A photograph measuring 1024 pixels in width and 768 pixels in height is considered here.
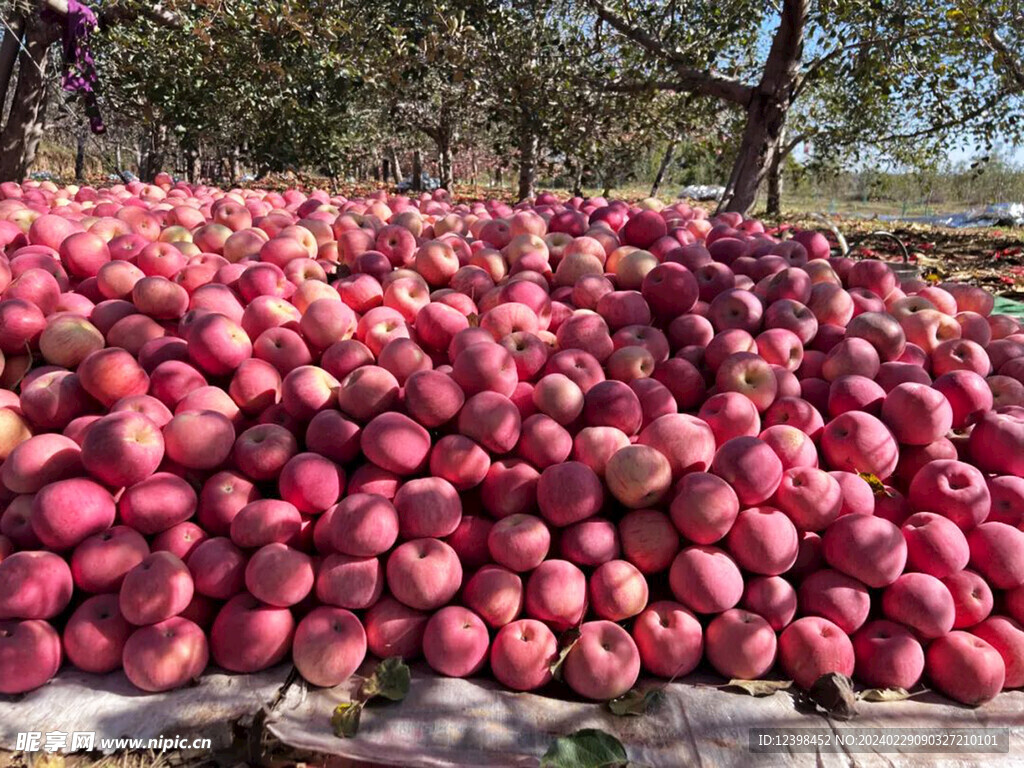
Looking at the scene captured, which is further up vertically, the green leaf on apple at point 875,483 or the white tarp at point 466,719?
the green leaf on apple at point 875,483

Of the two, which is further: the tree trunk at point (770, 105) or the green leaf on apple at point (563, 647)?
the tree trunk at point (770, 105)

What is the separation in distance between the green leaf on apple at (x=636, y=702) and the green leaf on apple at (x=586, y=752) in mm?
105

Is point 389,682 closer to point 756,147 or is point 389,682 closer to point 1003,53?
point 756,147

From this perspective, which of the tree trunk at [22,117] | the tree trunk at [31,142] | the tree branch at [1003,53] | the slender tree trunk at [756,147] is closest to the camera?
the tree branch at [1003,53]

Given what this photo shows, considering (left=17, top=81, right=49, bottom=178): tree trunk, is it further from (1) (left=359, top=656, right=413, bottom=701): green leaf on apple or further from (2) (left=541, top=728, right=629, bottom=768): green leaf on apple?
(2) (left=541, top=728, right=629, bottom=768): green leaf on apple

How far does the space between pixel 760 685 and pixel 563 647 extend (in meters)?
0.51

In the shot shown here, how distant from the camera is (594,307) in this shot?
2.81 meters

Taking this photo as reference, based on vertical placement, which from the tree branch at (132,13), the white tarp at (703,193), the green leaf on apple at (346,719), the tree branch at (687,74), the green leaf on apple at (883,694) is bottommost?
the green leaf on apple at (883,694)

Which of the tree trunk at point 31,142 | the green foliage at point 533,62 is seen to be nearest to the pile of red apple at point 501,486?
the green foliage at point 533,62

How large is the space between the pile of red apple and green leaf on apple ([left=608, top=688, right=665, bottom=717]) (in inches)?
1.0

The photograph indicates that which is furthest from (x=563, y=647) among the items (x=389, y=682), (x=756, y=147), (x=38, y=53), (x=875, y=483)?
(x=38, y=53)

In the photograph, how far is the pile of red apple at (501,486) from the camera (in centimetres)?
178

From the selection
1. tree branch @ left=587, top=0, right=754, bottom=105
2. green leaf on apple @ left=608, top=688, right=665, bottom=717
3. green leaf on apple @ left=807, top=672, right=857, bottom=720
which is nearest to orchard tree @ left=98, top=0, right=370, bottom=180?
tree branch @ left=587, top=0, right=754, bottom=105

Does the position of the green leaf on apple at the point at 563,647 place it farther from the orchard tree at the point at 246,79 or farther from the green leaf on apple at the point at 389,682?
the orchard tree at the point at 246,79
